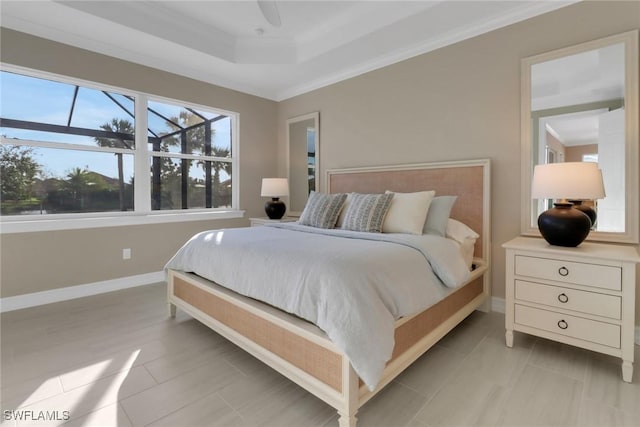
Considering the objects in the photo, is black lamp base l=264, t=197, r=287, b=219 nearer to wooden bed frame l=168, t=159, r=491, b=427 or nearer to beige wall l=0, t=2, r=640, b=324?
beige wall l=0, t=2, r=640, b=324

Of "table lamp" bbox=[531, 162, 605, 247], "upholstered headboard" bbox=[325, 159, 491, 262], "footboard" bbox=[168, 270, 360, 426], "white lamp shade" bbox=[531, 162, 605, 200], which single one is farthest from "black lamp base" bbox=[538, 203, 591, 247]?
"footboard" bbox=[168, 270, 360, 426]

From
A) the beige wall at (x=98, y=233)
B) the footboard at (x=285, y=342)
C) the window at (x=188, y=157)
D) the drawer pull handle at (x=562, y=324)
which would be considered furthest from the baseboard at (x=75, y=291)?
the drawer pull handle at (x=562, y=324)

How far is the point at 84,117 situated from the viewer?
10.7 feet

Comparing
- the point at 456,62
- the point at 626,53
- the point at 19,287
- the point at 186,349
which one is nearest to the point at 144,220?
the point at 19,287

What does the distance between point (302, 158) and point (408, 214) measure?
2.42 meters

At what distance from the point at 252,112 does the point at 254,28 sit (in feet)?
4.56

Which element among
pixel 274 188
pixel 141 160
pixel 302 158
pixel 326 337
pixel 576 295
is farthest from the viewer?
pixel 302 158

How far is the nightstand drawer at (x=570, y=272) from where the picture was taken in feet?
5.81

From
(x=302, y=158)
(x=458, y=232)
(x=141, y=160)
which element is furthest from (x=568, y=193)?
(x=141, y=160)

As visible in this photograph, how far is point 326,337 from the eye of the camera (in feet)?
4.72

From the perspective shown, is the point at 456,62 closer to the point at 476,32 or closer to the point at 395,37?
the point at 476,32

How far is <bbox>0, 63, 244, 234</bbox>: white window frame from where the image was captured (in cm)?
291

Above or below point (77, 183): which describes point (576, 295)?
below

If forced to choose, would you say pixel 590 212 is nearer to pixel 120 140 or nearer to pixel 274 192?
pixel 274 192
